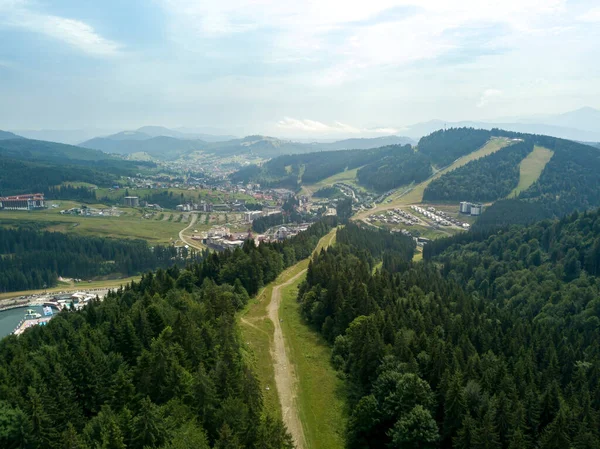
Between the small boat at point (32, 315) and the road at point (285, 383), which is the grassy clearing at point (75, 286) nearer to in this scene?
the small boat at point (32, 315)

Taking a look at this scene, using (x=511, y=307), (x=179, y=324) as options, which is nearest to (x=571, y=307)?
(x=511, y=307)

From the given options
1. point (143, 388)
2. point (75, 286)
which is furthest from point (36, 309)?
point (143, 388)

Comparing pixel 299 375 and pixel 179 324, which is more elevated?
pixel 179 324

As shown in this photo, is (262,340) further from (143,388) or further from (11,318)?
(11,318)

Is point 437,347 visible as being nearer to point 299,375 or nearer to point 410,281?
point 299,375

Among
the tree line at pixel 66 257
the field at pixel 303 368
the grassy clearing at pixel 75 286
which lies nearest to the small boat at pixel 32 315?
the grassy clearing at pixel 75 286

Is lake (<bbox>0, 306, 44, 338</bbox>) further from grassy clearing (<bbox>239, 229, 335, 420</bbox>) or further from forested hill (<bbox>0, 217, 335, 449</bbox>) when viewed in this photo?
grassy clearing (<bbox>239, 229, 335, 420</bbox>)

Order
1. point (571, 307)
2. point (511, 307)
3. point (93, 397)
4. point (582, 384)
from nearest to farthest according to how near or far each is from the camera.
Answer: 1. point (93, 397)
2. point (582, 384)
3. point (571, 307)
4. point (511, 307)
